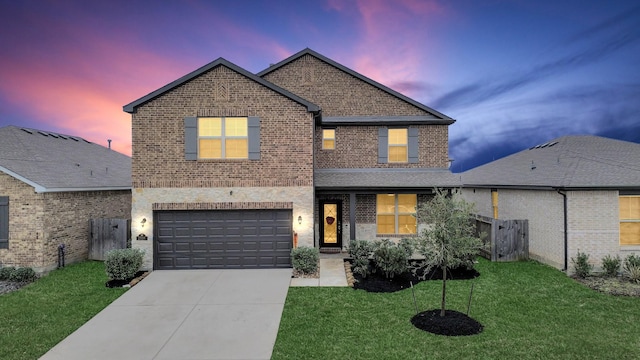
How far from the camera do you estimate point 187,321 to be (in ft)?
25.3

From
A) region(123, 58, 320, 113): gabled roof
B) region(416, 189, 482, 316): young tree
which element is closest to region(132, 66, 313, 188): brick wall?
region(123, 58, 320, 113): gabled roof

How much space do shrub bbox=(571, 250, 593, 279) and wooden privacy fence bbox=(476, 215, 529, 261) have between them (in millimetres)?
2127

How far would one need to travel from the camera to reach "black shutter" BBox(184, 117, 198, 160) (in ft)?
38.9

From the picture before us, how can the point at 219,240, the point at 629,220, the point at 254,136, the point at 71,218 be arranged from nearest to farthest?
the point at 629,220
the point at 254,136
the point at 219,240
the point at 71,218

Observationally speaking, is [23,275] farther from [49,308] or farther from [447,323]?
[447,323]

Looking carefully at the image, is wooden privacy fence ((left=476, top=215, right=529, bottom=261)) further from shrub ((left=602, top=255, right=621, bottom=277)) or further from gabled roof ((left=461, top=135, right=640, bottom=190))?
shrub ((left=602, top=255, right=621, bottom=277))

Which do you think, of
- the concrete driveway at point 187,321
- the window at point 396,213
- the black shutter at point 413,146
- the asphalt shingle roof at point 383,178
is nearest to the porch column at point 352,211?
the asphalt shingle roof at point 383,178

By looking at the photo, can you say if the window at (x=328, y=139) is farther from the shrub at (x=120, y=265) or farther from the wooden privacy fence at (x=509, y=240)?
the shrub at (x=120, y=265)

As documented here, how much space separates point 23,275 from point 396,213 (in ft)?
47.7

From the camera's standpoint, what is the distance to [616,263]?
1100 cm

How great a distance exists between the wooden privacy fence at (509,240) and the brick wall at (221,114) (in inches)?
321

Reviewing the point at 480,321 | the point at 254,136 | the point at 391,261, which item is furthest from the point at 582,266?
the point at 254,136

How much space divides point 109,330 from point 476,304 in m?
9.09

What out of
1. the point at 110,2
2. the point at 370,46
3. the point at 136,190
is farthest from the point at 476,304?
the point at 110,2
